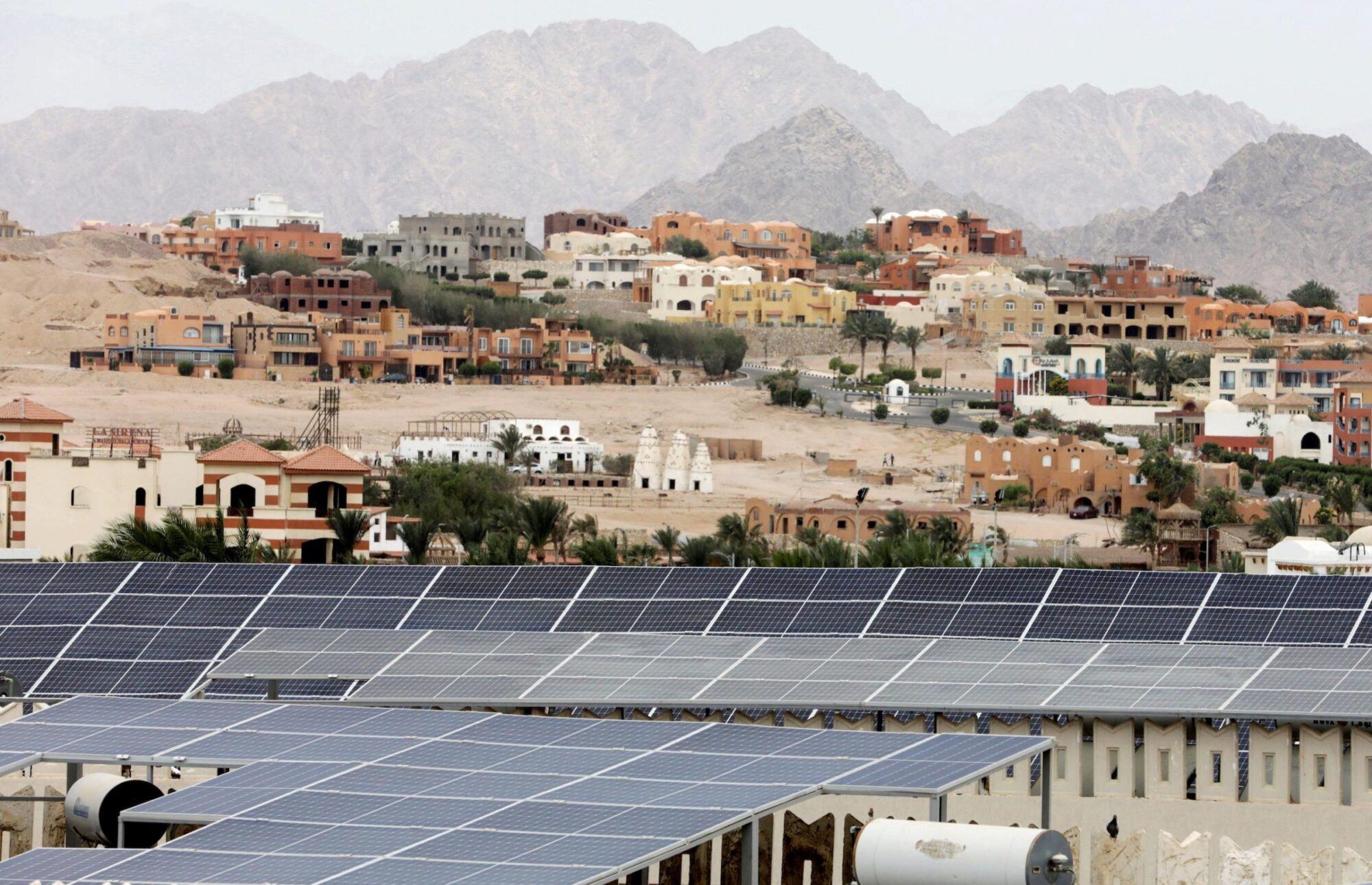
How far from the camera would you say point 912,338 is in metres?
151

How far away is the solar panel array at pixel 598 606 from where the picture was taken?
31125 mm

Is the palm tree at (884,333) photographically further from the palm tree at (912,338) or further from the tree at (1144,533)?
the tree at (1144,533)

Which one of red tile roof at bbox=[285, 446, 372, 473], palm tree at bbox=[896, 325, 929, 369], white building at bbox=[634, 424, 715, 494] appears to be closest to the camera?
red tile roof at bbox=[285, 446, 372, 473]

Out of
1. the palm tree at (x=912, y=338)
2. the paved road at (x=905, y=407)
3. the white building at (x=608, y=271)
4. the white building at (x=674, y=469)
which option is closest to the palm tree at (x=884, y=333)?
the palm tree at (x=912, y=338)

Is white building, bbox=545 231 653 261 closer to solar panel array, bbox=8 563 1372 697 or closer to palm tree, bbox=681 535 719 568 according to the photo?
palm tree, bbox=681 535 719 568

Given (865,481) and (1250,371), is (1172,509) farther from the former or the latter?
(1250,371)

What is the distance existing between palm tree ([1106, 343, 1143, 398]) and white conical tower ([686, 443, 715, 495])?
38.5m

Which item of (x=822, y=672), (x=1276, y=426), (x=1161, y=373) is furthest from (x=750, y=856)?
(x=1161, y=373)

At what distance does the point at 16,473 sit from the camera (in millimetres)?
69000

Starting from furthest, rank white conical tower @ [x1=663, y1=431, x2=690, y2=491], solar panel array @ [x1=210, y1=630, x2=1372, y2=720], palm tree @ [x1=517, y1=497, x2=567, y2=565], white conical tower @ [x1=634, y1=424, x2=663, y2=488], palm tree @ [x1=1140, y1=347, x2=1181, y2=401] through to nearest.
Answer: palm tree @ [x1=1140, y1=347, x2=1181, y2=401], white conical tower @ [x1=634, y1=424, x2=663, y2=488], white conical tower @ [x1=663, y1=431, x2=690, y2=491], palm tree @ [x1=517, y1=497, x2=567, y2=565], solar panel array @ [x1=210, y1=630, x2=1372, y2=720]

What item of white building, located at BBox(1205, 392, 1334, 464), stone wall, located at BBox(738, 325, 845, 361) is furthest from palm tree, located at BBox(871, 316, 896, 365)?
white building, located at BBox(1205, 392, 1334, 464)

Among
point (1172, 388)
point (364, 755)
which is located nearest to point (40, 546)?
point (364, 755)

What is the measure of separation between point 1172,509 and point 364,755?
72.1 metres

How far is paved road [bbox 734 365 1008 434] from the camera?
12925cm
